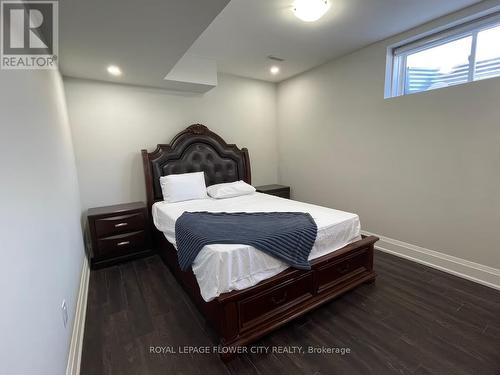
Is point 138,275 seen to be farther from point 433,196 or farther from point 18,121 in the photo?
point 433,196

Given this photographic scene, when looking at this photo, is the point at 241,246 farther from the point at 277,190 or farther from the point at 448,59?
the point at 448,59

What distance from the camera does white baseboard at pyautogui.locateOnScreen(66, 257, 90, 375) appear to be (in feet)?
4.89

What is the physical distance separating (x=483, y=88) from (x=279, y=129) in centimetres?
288

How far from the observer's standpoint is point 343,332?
5.90ft

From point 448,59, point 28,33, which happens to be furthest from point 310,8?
point 28,33

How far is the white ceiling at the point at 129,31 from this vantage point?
1486mm

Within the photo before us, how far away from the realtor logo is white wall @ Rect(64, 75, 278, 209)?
44.5 inches

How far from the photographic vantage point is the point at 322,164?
3857mm

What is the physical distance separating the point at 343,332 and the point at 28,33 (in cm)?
294

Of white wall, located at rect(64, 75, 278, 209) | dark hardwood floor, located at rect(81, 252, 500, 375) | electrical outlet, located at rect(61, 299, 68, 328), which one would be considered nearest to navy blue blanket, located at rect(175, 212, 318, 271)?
dark hardwood floor, located at rect(81, 252, 500, 375)

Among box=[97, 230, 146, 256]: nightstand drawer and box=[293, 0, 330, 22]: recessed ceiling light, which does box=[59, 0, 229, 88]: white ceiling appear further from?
box=[97, 230, 146, 256]: nightstand drawer

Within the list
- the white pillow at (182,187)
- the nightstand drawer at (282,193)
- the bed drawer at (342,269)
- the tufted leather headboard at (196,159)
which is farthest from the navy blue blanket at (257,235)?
the nightstand drawer at (282,193)

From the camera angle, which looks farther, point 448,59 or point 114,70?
point 114,70

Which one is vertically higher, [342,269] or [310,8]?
[310,8]
